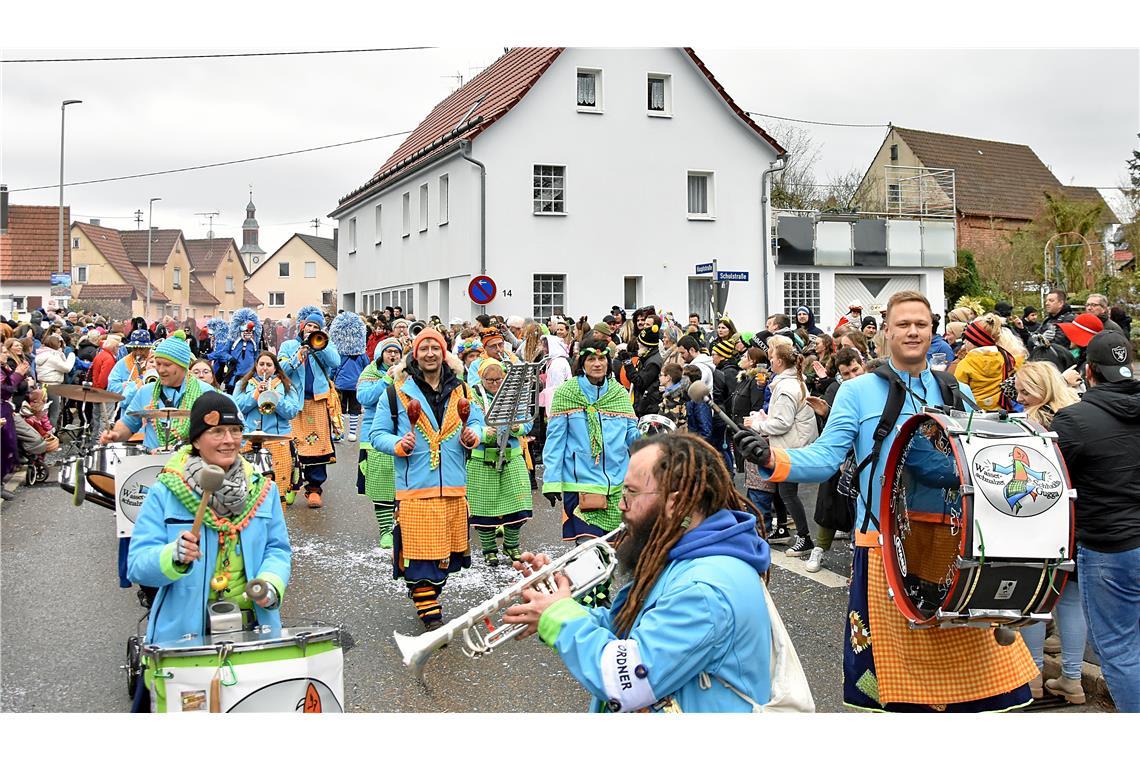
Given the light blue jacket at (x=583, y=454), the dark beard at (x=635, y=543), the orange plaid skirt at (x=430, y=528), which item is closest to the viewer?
the dark beard at (x=635, y=543)

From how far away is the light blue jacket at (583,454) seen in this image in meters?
6.73

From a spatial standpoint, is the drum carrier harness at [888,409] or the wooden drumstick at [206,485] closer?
the wooden drumstick at [206,485]

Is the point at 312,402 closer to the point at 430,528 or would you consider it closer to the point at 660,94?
the point at 430,528

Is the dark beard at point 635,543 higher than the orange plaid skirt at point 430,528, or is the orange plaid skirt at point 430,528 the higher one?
the dark beard at point 635,543

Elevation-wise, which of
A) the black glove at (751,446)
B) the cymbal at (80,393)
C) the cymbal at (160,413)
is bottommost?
the black glove at (751,446)

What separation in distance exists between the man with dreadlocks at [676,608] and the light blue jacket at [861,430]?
118cm

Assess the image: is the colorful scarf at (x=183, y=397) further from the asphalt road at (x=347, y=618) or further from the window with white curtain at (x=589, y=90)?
the window with white curtain at (x=589, y=90)

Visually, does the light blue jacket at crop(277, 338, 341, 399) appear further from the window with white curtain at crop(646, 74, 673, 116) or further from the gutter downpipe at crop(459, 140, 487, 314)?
the window with white curtain at crop(646, 74, 673, 116)

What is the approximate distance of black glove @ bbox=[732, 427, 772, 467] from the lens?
3381 mm

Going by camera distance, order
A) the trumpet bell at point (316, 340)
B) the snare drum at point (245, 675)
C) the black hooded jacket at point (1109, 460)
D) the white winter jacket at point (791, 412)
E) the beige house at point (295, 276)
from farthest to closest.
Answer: the beige house at point (295, 276), the trumpet bell at point (316, 340), the white winter jacket at point (791, 412), the black hooded jacket at point (1109, 460), the snare drum at point (245, 675)

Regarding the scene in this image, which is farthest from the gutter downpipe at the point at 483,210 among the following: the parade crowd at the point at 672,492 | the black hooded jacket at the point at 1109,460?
the black hooded jacket at the point at 1109,460

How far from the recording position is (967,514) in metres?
3.38

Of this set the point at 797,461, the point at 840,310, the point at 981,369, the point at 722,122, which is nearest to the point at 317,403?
the point at 981,369

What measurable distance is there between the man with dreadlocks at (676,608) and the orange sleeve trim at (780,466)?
2.91ft
